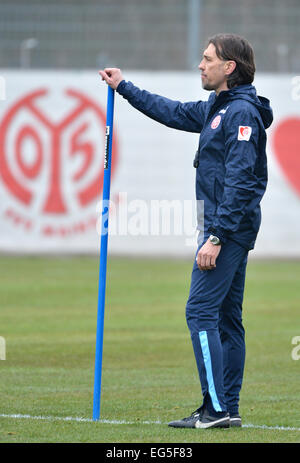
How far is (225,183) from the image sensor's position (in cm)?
589

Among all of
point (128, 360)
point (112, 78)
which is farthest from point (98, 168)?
point (112, 78)

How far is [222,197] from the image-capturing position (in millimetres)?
5930

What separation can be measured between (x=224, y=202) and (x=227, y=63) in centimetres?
84

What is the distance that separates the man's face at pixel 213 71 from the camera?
6.10 metres

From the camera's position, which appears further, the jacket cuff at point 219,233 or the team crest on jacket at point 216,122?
the team crest on jacket at point 216,122

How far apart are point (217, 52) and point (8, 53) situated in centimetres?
1608
